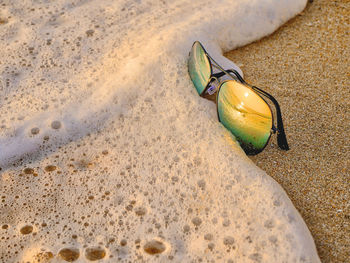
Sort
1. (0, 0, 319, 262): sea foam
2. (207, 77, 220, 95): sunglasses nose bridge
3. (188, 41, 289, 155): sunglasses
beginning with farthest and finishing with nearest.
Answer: (207, 77, 220, 95): sunglasses nose bridge
(188, 41, 289, 155): sunglasses
(0, 0, 319, 262): sea foam

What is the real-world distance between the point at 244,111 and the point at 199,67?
0.31m

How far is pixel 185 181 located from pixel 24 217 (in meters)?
0.57

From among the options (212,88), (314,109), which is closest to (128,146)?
(212,88)

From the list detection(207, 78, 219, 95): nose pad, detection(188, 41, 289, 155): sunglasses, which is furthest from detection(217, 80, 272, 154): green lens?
detection(207, 78, 219, 95): nose pad

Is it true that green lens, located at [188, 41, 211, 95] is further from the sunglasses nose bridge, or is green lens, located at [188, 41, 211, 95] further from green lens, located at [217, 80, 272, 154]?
green lens, located at [217, 80, 272, 154]

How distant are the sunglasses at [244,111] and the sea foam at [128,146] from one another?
1.9 inches

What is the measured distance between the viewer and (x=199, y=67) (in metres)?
1.60

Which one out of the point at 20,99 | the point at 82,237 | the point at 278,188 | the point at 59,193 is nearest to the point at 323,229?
the point at 278,188

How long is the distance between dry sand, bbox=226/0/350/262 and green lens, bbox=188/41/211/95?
10.7 inches

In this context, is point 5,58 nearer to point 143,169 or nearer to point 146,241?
point 143,169

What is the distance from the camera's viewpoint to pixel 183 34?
181 cm

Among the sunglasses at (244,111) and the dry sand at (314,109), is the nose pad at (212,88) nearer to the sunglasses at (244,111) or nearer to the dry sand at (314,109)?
the sunglasses at (244,111)

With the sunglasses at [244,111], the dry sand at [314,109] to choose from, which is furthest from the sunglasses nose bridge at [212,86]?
the dry sand at [314,109]

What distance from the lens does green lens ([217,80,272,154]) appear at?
1369 millimetres
